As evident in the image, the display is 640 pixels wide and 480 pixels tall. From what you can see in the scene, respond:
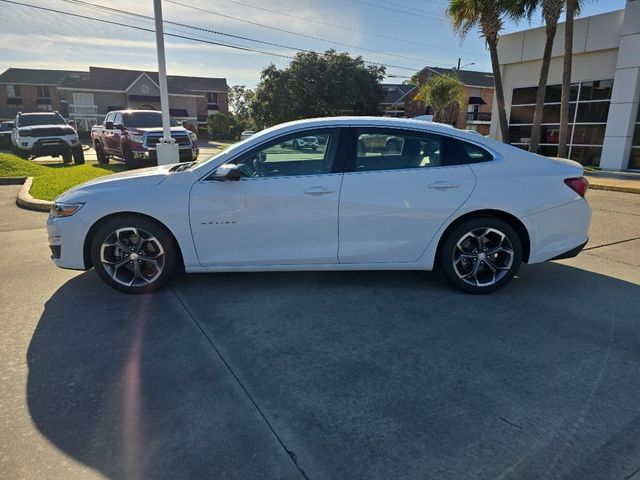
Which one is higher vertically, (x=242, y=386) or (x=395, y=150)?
(x=395, y=150)

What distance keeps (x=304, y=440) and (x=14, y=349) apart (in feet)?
7.51

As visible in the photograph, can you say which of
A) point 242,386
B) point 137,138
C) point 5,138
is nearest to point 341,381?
point 242,386

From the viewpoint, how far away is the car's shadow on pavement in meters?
2.26

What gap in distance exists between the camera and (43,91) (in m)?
64.6

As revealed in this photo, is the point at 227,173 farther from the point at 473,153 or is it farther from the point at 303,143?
the point at 473,153

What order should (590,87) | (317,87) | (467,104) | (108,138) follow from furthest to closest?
(467,104) → (317,87) → (590,87) → (108,138)

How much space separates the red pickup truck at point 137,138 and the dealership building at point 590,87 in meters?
14.0

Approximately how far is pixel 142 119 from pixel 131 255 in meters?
12.5

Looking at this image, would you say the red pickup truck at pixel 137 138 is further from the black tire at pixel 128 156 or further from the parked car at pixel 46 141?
the parked car at pixel 46 141

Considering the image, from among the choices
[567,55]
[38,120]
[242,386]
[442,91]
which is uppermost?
[442,91]

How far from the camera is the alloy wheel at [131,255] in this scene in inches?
165

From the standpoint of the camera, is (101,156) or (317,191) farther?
(101,156)

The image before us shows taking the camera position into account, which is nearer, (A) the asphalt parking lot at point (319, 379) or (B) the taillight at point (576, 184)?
(A) the asphalt parking lot at point (319, 379)

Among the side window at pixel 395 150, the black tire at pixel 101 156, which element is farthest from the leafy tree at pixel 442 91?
the side window at pixel 395 150
